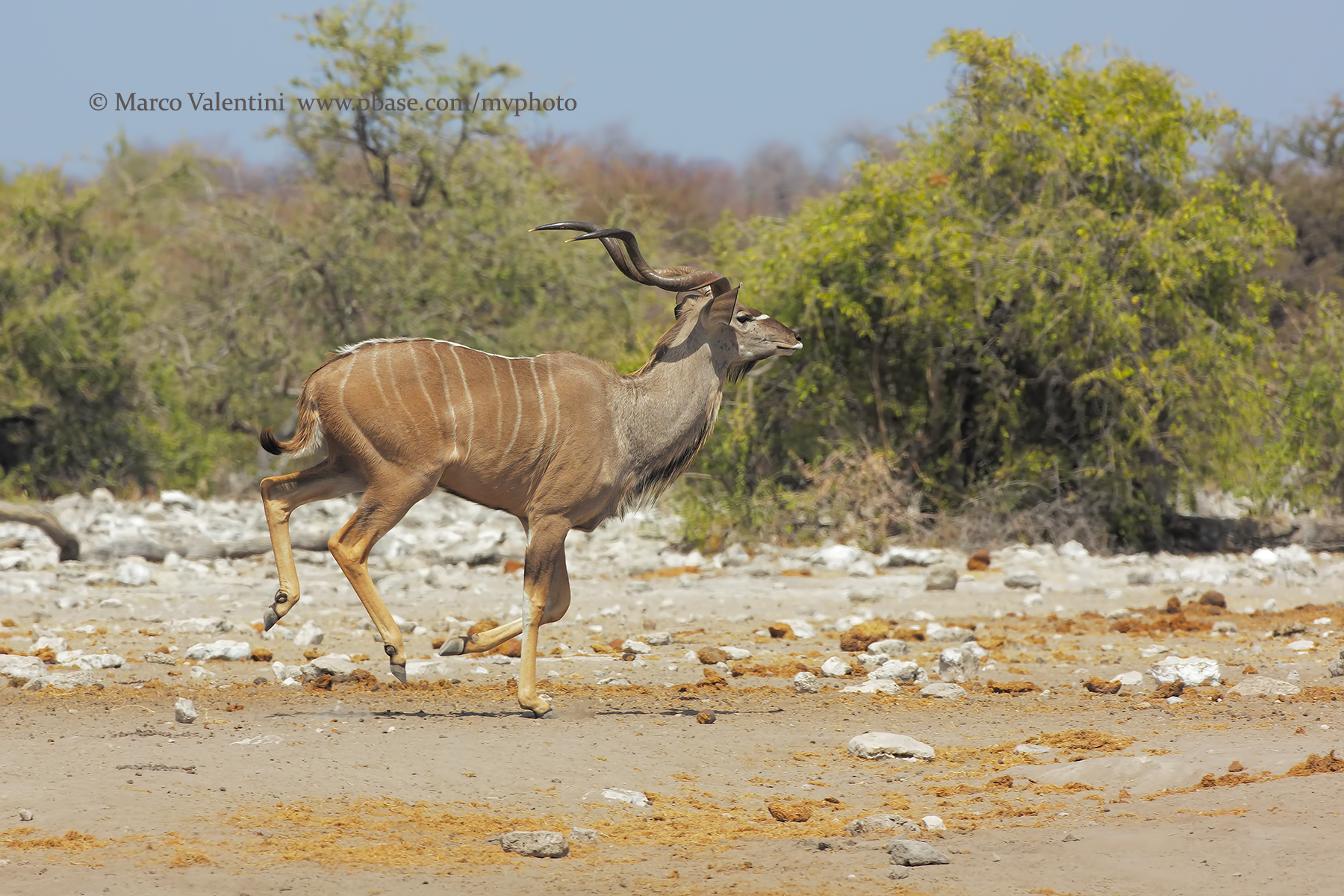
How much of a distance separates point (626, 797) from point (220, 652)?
142 inches

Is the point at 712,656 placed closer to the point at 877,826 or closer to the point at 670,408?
the point at 670,408

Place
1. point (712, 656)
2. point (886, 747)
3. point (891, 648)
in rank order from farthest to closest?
point (891, 648) < point (712, 656) < point (886, 747)

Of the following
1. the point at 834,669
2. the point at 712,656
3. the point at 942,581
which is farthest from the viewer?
the point at 942,581

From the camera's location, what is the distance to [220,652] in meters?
7.77

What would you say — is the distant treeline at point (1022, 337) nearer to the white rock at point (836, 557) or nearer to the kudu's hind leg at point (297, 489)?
the white rock at point (836, 557)

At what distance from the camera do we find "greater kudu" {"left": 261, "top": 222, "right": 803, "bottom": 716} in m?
6.38

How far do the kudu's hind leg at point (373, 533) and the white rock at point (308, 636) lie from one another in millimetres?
2092

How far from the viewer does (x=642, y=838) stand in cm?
453

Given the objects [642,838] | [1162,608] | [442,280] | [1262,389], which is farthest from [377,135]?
[642,838]

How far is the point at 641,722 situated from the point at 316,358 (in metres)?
12.9

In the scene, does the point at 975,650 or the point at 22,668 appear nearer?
the point at 22,668

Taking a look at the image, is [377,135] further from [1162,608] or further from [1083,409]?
[1162,608]

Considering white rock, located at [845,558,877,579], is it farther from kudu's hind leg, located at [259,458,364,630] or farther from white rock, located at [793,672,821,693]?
kudu's hind leg, located at [259,458,364,630]

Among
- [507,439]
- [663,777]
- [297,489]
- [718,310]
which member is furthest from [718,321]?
[663,777]
